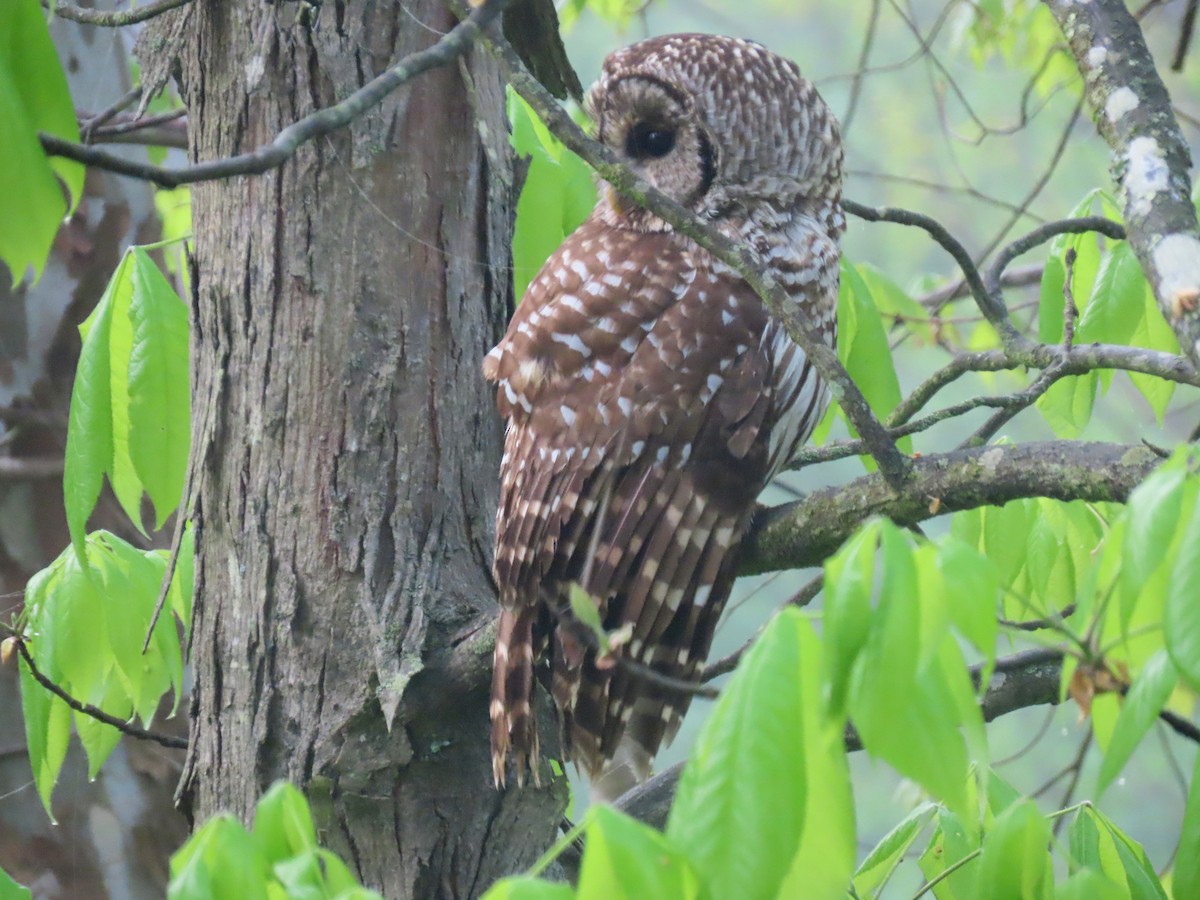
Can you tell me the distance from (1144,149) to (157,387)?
5.02 feet

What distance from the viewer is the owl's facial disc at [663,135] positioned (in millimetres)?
2303

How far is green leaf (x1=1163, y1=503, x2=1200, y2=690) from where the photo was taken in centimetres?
82

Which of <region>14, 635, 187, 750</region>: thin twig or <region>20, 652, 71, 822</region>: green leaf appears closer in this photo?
<region>14, 635, 187, 750</region>: thin twig

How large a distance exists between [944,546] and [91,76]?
9.97 ft

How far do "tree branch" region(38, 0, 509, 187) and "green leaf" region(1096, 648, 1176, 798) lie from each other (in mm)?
830

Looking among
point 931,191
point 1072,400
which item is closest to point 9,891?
point 1072,400

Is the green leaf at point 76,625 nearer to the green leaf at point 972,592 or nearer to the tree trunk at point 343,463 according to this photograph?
the tree trunk at point 343,463

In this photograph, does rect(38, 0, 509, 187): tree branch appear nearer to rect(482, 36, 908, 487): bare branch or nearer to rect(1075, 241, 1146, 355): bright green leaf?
rect(482, 36, 908, 487): bare branch

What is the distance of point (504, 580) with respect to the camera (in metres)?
1.97

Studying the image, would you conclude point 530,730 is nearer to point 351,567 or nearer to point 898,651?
point 351,567

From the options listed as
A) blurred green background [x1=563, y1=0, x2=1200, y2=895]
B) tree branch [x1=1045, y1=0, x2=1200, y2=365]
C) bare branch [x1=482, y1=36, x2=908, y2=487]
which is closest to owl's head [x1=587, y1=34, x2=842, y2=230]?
tree branch [x1=1045, y1=0, x2=1200, y2=365]

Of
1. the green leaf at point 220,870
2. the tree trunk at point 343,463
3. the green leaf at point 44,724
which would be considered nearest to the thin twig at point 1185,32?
the tree trunk at point 343,463

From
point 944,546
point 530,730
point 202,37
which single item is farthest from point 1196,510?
point 202,37

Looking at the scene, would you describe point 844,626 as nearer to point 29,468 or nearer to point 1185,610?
point 1185,610
